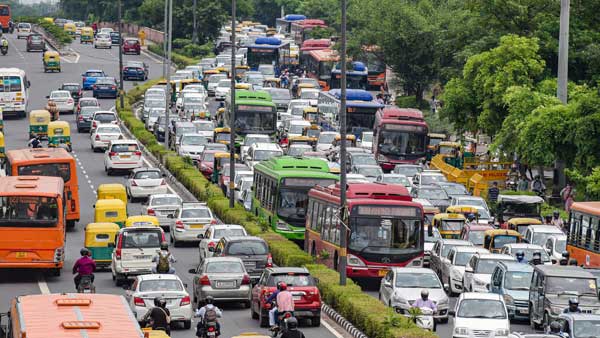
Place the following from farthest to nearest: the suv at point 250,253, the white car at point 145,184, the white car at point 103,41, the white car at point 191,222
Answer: the white car at point 103,41 < the white car at point 145,184 < the white car at point 191,222 < the suv at point 250,253

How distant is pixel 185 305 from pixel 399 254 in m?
8.19

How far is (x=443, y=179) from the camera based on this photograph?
6056 centimetres

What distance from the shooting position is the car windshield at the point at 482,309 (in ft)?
104

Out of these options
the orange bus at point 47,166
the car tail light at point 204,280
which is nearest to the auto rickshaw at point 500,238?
the car tail light at point 204,280

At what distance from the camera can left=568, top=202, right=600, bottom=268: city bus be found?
3988 cm

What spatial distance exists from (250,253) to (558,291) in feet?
28.1

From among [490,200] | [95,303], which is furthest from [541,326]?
[490,200]

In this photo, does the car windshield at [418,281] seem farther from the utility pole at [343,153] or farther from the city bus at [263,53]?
the city bus at [263,53]

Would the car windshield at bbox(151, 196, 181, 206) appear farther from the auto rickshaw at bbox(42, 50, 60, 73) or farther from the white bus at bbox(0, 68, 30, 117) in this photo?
the auto rickshaw at bbox(42, 50, 60, 73)

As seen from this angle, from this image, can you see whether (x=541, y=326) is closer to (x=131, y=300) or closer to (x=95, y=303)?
(x=131, y=300)

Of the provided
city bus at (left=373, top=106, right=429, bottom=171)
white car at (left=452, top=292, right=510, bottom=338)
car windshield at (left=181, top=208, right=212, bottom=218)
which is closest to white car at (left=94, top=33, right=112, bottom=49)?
city bus at (left=373, top=106, right=429, bottom=171)

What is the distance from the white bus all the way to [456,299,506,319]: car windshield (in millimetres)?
53866

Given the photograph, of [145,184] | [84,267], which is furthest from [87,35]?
[84,267]

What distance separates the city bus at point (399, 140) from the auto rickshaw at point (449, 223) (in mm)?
20172
